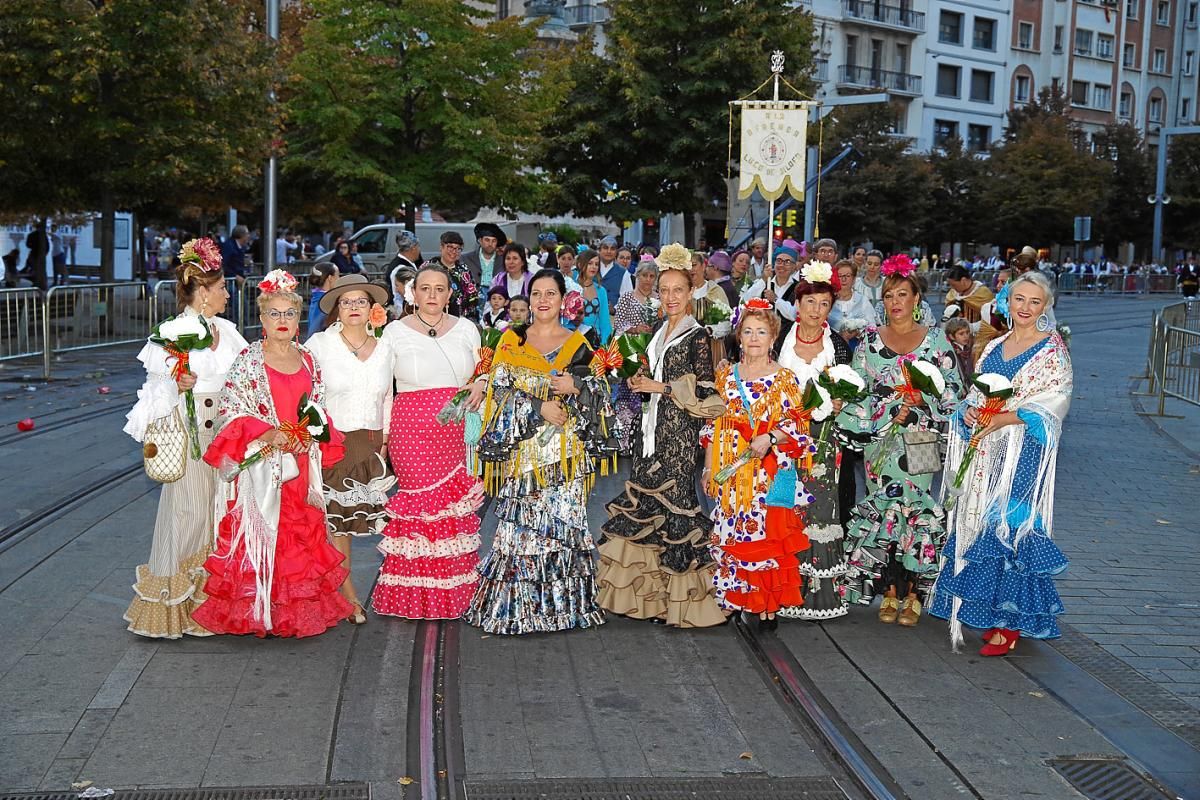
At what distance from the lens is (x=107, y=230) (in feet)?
79.5

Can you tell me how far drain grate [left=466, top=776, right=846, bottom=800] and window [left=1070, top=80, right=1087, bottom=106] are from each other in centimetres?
7344

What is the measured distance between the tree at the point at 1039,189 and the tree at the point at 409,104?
101 feet

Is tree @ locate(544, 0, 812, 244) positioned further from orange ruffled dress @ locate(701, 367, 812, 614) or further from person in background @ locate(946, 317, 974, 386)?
orange ruffled dress @ locate(701, 367, 812, 614)

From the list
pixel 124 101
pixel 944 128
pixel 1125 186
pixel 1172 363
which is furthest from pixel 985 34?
pixel 124 101

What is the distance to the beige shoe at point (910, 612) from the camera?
24.8 feet

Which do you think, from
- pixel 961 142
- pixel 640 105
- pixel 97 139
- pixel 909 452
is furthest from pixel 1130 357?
pixel 961 142

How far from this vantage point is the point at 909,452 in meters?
7.36

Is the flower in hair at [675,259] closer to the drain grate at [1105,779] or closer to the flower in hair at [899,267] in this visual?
the flower in hair at [899,267]

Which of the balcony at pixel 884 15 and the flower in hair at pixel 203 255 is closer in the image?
the flower in hair at pixel 203 255

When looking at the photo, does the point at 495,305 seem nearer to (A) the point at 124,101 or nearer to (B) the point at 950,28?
(A) the point at 124,101

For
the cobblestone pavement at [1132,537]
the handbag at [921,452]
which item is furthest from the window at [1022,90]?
the handbag at [921,452]

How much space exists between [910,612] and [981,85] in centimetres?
6591

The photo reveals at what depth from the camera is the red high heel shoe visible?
7065 mm

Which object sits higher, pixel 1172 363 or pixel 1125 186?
pixel 1125 186
